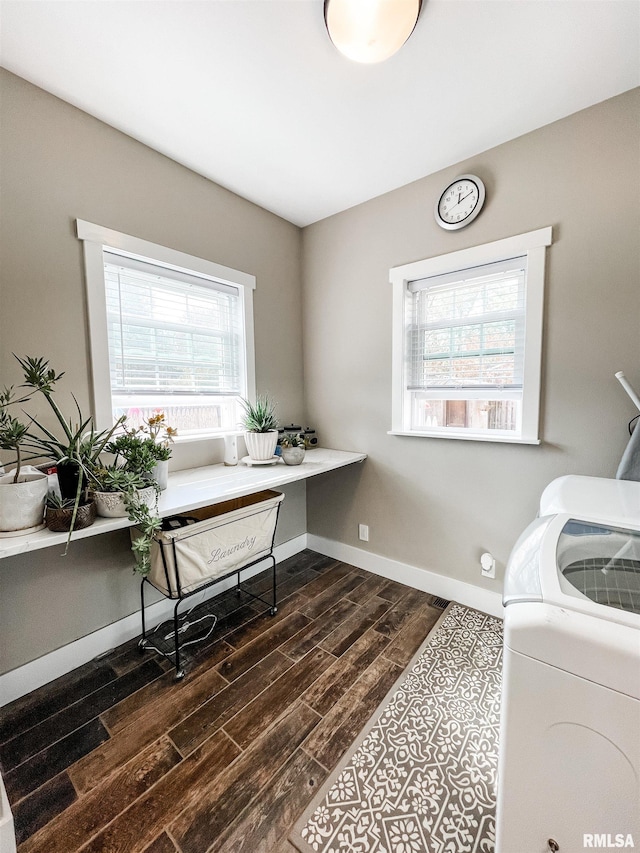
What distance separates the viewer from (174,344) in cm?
212

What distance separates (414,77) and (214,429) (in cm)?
209

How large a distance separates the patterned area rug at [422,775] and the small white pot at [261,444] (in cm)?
142

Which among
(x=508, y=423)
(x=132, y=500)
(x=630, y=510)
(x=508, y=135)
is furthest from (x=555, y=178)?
(x=132, y=500)

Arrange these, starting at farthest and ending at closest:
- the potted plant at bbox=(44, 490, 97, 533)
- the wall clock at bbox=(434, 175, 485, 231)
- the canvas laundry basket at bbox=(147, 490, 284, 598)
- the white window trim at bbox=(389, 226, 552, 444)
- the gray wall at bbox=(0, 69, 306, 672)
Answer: the wall clock at bbox=(434, 175, 485, 231)
the white window trim at bbox=(389, 226, 552, 444)
the canvas laundry basket at bbox=(147, 490, 284, 598)
the gray wall at bbox=(0, 69, 306, 672)
the potted plant at bbox=(44, 490, 97, 533)

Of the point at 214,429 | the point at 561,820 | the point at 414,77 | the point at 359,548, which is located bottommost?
the point at 359,548

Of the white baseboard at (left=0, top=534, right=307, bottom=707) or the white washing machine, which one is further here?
the white baseboard at (left=0, top=534, right=307, bottom=707)

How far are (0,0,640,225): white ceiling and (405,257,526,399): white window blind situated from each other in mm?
674

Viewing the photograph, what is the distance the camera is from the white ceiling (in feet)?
4.06

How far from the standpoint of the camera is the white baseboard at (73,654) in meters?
1.53

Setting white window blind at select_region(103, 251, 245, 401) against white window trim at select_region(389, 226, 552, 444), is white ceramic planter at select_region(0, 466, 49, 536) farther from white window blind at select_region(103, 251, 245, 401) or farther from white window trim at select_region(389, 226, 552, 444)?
white window trim at select_region(389, 226, 552, 444)

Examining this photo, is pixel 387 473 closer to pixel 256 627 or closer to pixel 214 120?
pixel 256 627

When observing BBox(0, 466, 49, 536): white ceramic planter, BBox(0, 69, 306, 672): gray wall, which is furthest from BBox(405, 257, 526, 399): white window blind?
BBox(0, 466, 49, 536): white ceramic planter

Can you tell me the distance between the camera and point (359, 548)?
269 centimetres

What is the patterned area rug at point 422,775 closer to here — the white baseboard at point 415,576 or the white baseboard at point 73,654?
the white baseboard at point 415,576
